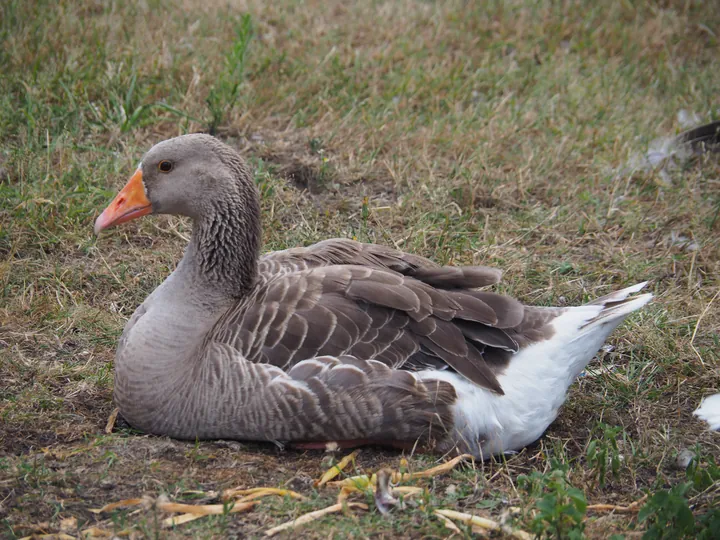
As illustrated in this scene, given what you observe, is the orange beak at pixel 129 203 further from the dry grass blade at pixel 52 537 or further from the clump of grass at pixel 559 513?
the clump of grass at pixel 559 513

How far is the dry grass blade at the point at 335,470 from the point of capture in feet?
12.4

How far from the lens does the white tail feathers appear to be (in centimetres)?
443

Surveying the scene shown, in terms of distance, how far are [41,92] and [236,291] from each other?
323 cm

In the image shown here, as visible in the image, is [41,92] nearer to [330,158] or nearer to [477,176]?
[330,158]

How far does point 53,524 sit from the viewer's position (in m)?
3.35

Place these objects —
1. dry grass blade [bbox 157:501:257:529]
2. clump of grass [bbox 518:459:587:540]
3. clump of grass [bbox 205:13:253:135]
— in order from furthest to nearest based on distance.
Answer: clump of grass [bbox 205:13:253:135], dry grass blade [bbox 157:501:257:529], clump of grass [bbox 518:459:587:540]

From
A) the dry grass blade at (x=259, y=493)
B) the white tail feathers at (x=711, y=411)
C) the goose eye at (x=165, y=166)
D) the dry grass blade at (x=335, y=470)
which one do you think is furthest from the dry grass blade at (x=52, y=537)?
the white tail feathers at (x=711, y=411)

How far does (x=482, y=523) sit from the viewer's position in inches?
133

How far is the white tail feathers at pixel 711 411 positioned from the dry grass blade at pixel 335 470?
1.92 m

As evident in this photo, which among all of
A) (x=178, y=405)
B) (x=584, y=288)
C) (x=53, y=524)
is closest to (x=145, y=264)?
(x=178, y=405)

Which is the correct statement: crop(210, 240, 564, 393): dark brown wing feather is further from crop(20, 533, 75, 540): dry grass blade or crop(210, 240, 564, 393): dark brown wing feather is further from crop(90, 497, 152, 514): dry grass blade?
crop(20, 533, 75, 540): dry grass blade

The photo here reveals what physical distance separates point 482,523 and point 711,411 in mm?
1825

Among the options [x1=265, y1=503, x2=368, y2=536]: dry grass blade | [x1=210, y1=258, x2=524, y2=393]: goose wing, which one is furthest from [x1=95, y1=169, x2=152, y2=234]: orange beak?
[x1=265, y1=503, x2=368, y2=536]: dry grass blade

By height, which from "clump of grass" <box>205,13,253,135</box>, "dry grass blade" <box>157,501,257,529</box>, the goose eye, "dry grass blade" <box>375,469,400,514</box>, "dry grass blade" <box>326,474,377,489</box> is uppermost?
the goose eye
